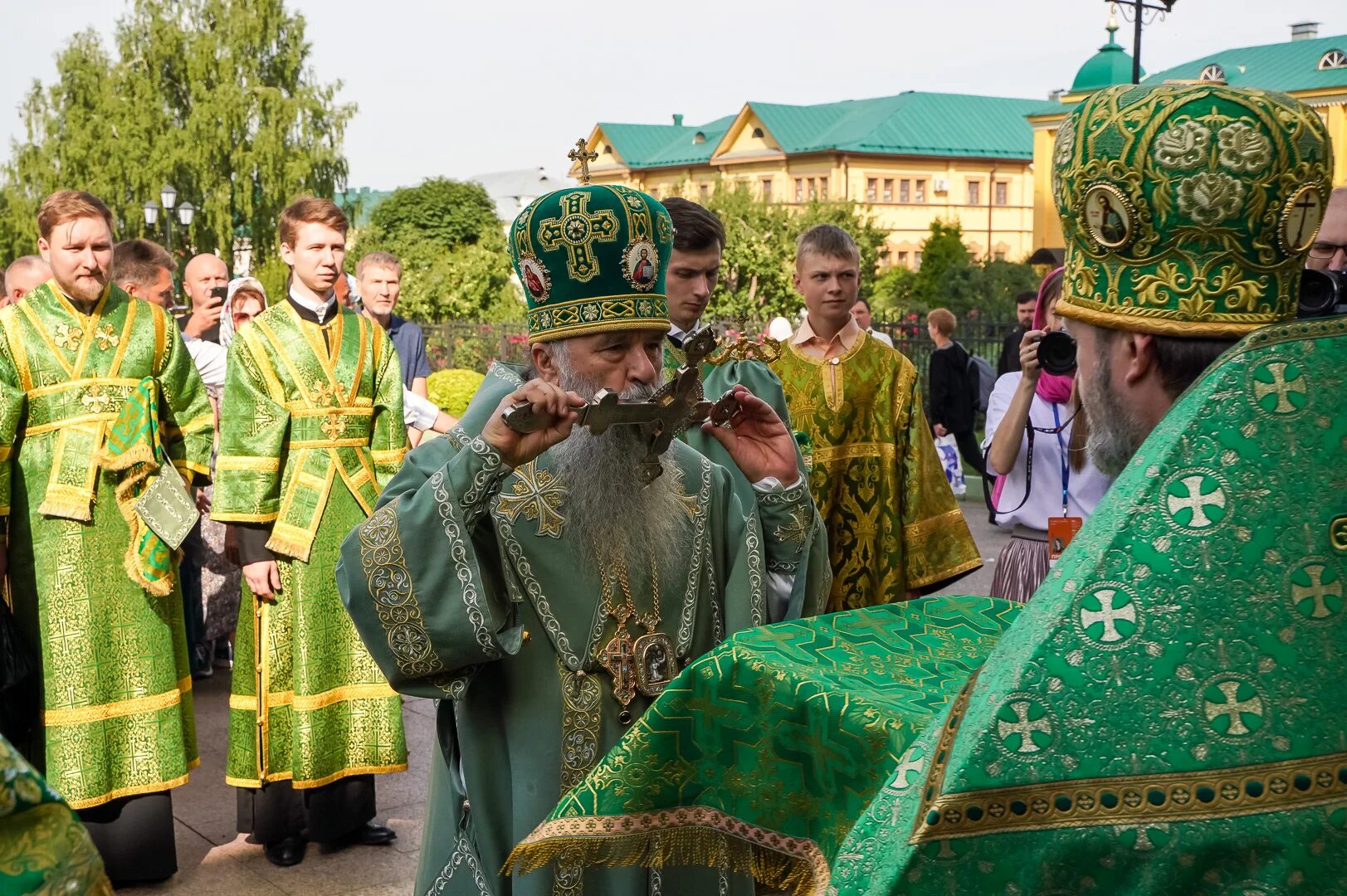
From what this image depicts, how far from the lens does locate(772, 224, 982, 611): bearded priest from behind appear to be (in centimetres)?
610

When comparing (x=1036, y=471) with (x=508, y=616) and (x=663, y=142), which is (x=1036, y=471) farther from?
(x=663, y=142)

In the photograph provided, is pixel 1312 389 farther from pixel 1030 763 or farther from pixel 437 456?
pixel 437 456

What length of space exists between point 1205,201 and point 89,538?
4.73 meters

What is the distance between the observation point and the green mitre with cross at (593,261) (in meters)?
3.15

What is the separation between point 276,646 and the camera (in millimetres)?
5684

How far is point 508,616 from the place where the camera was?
300cm

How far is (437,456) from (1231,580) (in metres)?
2.04

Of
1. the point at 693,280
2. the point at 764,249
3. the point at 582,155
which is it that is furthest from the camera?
the point at 764,249

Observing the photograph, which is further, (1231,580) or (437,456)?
(437,456)

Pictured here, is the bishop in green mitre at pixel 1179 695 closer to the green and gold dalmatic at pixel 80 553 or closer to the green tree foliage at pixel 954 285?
the green and gold dalmatic at pixel 80 553

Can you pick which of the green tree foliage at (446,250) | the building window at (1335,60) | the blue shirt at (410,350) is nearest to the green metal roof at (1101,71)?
the building window at (1335,60)

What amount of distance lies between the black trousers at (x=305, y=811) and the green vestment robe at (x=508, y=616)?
2.70 m

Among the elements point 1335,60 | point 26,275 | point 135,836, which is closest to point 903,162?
point 1335,60

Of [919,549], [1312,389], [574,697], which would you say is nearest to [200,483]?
[919,549]
